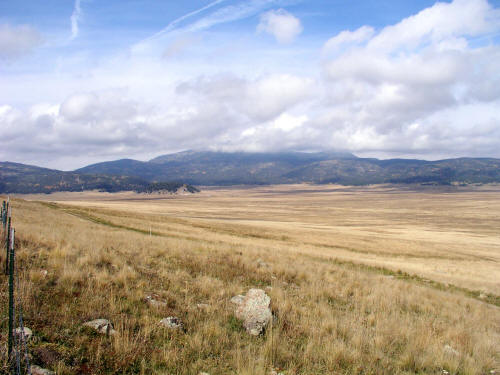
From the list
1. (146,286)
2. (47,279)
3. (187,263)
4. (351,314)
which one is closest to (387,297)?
(351,314)

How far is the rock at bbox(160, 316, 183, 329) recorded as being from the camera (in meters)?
5.91

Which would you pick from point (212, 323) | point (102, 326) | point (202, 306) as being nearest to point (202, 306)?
point (202, 306)

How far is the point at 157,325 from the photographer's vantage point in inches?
230

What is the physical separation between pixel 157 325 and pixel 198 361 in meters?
1.31

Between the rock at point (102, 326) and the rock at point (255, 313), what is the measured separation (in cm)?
265

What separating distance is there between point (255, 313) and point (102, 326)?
9.91ft

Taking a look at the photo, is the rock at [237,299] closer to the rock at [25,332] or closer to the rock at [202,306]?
the rock at [202,306]

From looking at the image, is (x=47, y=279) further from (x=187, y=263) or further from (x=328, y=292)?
(x=328, y=292)

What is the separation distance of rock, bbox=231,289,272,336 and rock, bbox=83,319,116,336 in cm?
265

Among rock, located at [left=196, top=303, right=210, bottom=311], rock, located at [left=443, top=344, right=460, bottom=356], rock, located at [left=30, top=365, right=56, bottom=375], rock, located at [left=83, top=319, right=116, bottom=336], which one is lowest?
rock, located at [left=443, top=344, right=460, bottom=356]

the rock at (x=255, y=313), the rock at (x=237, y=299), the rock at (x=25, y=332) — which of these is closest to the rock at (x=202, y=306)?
the rock at (x=255, y=313)

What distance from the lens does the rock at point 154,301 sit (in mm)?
6805

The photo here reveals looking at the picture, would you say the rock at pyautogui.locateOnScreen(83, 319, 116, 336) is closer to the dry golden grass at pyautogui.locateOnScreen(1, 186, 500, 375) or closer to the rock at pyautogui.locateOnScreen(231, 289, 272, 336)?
the dry golden grass at pyautogui.locateOnScreen(1, 186, 500, 375)

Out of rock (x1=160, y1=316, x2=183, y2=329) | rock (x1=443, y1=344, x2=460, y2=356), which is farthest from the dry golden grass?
rock (x1=160, y1=316, x2=183, y2=329)
